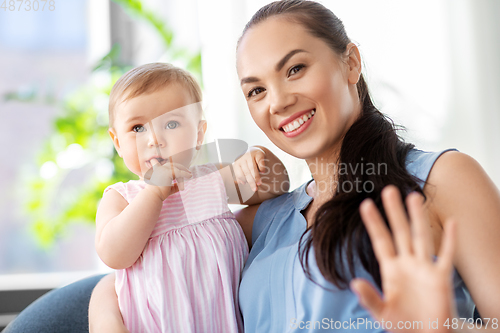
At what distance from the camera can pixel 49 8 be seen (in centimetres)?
216

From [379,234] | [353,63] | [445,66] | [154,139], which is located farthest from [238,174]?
[445,66]

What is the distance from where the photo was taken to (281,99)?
0.90 metres

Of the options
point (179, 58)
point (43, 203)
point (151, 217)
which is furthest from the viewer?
point (43, 203)

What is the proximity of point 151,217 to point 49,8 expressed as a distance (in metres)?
1.87

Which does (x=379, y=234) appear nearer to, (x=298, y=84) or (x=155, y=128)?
(x=298, y=84)

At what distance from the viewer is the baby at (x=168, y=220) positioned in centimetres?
87

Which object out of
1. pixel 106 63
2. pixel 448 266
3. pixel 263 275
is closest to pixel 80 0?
pixel 106 63

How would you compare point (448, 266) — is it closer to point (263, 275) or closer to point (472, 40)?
point (263, 275)

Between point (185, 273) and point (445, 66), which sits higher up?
point (445, 66)

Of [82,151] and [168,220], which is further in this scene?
[82,151]

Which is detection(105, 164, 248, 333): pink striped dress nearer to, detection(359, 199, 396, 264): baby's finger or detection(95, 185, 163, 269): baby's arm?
detection(95, 185, 163, 269): baby's arm

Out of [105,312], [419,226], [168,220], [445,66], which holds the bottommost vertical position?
[105,312]

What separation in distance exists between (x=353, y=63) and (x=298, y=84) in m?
0.19

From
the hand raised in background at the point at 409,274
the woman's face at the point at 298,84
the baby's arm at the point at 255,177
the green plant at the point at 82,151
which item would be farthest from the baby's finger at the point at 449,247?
the green plant at the point at 82,151
